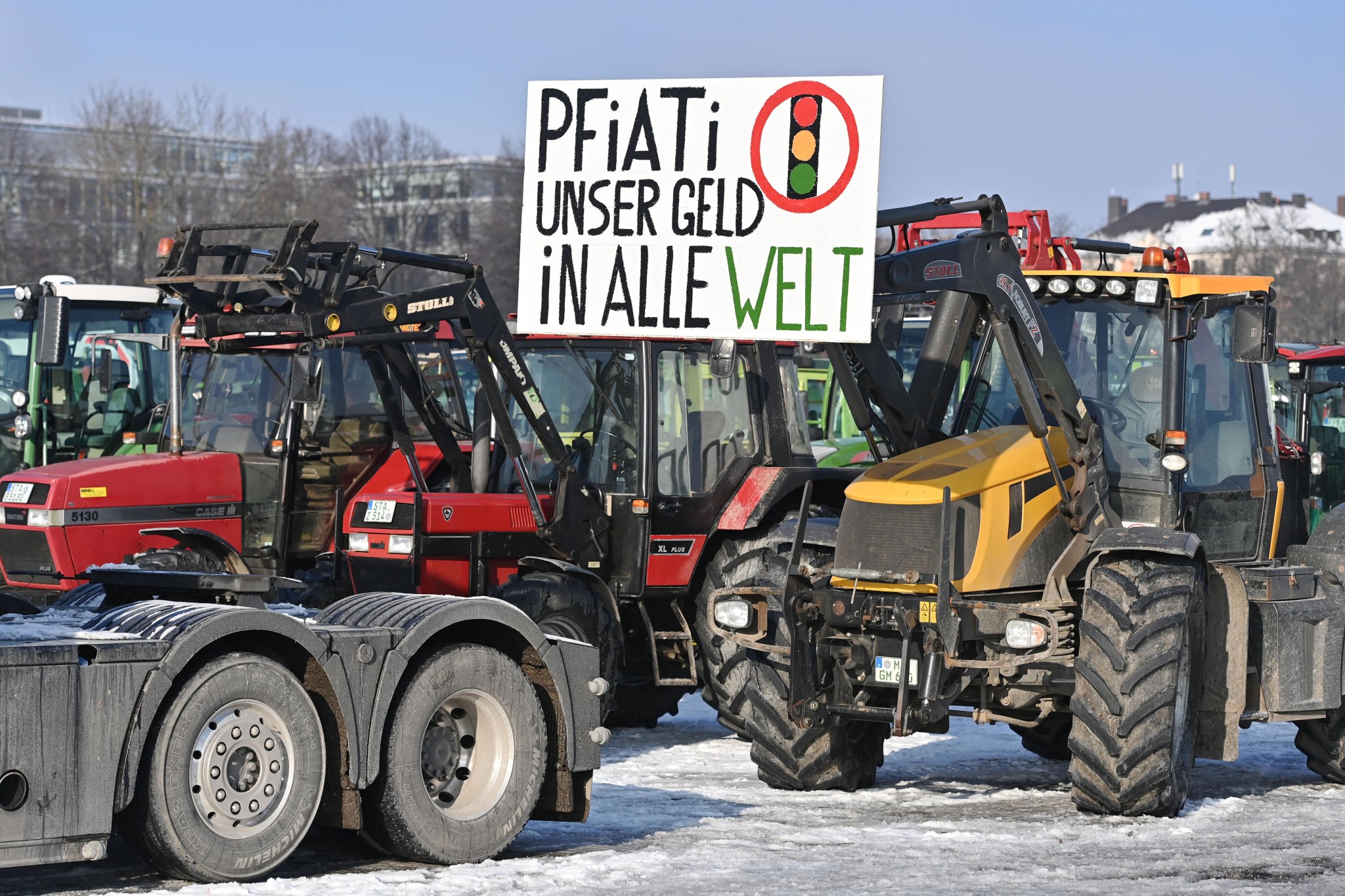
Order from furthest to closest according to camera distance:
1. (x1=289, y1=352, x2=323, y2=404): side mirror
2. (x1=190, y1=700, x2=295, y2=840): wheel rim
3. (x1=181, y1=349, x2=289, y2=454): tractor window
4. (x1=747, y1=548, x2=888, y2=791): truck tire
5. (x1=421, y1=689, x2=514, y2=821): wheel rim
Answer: (x1=181, y1=349, x2=289, y2=454): tractor window → (x1=289, y1=352, x2=323, y2=404): side mirror → (x1=747, y1=548, x2=888, y2=791): truck tire → (x1=421, y1=689, x2=514, y2=821): wheel rim → (x1=190, y1=700, x2=295, y2=840): wheel rim

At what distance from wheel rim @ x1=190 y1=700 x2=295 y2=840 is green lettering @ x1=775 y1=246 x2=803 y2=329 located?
3026 millimetres

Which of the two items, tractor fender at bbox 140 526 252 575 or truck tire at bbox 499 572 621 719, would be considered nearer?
Result: truck tire at bbox 499 572 621 719

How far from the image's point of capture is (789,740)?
986cm

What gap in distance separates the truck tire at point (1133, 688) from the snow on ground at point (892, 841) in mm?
173

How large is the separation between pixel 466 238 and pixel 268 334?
208 feet

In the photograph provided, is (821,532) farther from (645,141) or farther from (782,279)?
(645,141)

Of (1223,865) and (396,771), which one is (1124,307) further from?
(396,771)

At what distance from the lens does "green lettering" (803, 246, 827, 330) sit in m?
8.73

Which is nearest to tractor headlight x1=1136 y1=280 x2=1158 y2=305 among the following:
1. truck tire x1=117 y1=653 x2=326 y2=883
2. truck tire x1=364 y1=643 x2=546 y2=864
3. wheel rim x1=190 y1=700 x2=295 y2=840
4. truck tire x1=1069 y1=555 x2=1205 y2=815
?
truck tire x1=1069 y1=555 x2=1205 y2=815

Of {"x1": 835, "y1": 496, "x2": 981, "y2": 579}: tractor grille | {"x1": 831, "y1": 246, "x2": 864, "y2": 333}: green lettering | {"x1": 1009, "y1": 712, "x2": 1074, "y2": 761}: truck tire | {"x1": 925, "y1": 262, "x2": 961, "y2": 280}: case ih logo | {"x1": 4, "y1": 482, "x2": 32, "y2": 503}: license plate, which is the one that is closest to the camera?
{"x1": 831, "y1": 246, "x2": 864, "y2": 333}: green lettering

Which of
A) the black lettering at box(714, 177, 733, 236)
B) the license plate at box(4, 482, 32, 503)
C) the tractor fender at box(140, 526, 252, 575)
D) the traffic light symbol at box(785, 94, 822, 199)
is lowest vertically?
the tractor fender at box(140, 526, 252, 575)

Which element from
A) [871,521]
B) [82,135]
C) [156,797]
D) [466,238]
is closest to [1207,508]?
[871,521]

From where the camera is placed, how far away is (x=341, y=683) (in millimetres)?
7383

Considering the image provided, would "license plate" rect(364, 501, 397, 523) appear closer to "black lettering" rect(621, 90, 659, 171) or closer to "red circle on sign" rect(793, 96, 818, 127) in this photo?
"black lettering" rect(621, 90, 659, 171)
